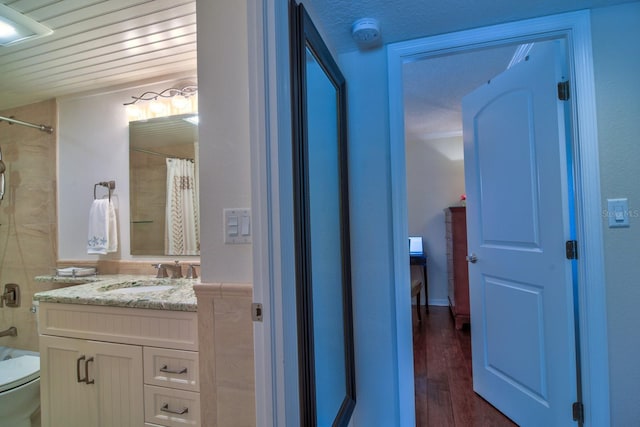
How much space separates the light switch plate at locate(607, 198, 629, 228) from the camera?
1.25 m

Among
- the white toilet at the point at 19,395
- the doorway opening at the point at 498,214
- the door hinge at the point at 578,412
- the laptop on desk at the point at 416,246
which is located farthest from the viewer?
the laptop on desk at the point at 416,246

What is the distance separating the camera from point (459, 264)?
Answer: 3178mm

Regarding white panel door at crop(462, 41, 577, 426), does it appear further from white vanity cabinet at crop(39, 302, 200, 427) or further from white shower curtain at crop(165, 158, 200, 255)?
white shower curtain at crop(165, 158, 200, 255)

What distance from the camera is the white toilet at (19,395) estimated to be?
5.22ft

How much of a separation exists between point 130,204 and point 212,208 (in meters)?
1.39

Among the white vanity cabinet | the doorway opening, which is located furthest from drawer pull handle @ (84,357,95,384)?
the doorway opening

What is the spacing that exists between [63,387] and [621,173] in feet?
9.13

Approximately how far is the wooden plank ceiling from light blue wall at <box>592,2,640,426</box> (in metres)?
1.93

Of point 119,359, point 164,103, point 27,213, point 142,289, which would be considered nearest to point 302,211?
point 119,359

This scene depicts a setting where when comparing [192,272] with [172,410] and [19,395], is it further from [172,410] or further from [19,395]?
[19,395]

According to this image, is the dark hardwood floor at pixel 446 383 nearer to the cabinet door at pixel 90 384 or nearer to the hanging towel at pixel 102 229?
the cabinet door at pixel 90 384

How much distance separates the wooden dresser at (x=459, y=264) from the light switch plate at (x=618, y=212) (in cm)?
191

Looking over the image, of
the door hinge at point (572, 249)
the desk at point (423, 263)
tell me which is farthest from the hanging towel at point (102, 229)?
the desk at point (423, 263)

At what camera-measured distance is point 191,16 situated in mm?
1449
